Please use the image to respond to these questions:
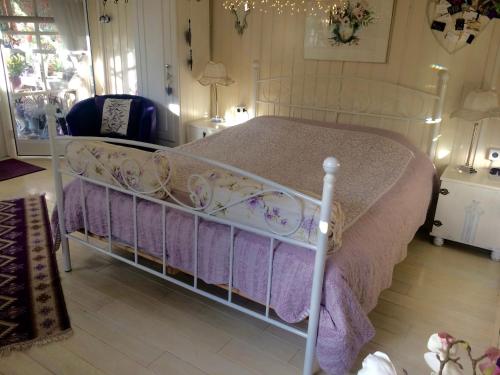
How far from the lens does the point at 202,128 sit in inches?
159

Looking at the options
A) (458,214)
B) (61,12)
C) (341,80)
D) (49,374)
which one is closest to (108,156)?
(49,374)

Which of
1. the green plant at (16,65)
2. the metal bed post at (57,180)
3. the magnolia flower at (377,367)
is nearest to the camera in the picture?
the magnolia flower at (377,367)

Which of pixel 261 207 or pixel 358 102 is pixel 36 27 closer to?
pixel 358 102

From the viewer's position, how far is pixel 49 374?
185cm

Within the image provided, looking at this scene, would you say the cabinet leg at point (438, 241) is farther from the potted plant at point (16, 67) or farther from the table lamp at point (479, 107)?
the potted plant at point (16, 67)

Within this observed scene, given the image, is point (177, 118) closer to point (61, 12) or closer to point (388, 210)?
point (61, 12)

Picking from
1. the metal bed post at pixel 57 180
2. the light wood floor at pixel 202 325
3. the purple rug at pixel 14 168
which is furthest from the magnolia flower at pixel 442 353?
the purple rug at pixel 14 168

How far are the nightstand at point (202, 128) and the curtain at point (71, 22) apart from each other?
1742mm

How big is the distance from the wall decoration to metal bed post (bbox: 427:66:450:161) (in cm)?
18

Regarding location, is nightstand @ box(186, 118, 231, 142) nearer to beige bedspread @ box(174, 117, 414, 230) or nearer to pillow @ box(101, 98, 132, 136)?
beige bedspread @ box(174, 117, 414, 230)

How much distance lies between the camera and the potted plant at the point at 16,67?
4535mm

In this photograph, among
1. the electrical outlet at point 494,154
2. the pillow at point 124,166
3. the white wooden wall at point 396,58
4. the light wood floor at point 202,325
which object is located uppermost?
the white wooden wall at point 396,58

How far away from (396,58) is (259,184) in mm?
2046

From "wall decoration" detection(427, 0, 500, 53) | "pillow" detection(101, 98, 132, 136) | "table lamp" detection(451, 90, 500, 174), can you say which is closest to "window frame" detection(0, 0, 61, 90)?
"pillow" detection(101, 98, 132, 136)
